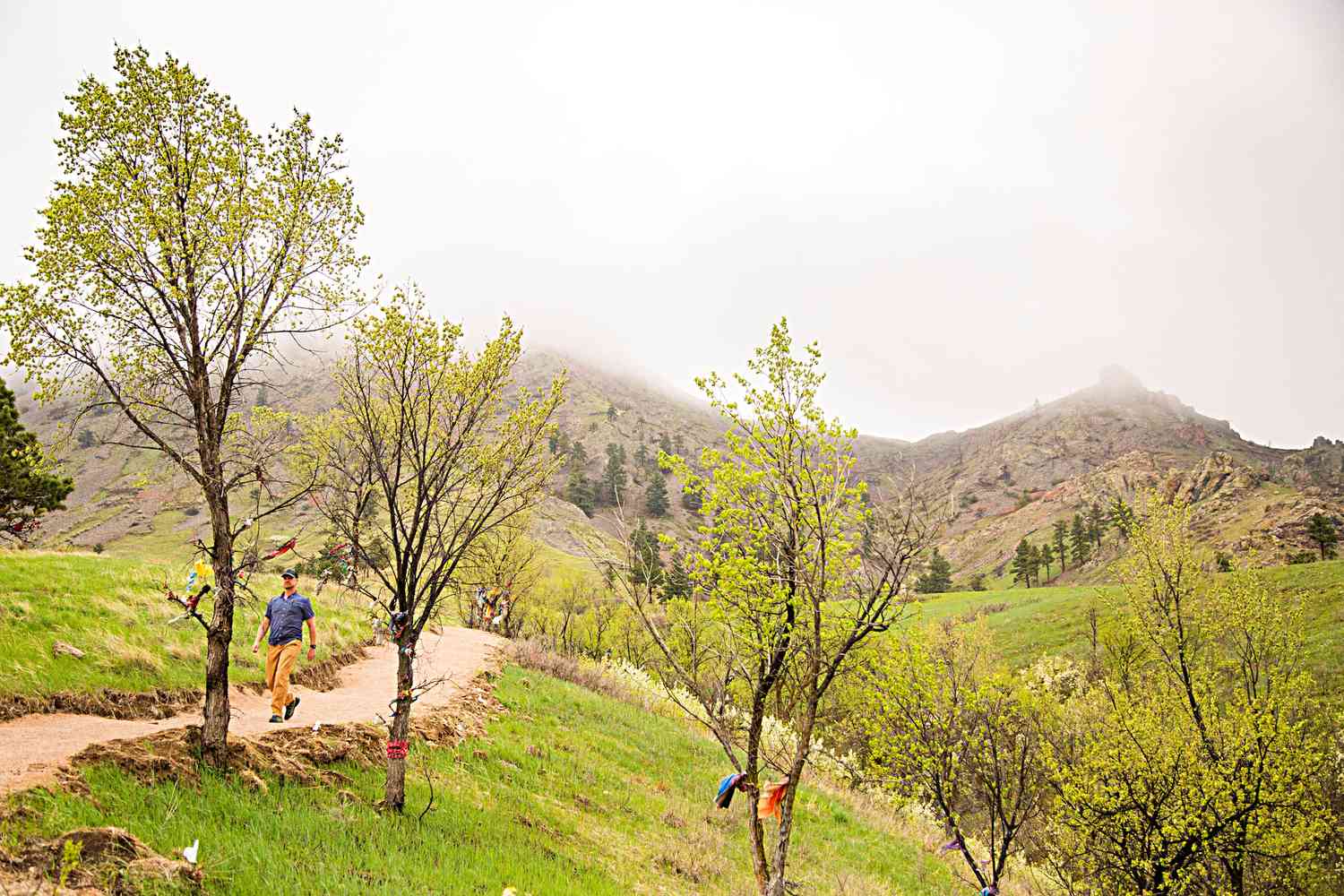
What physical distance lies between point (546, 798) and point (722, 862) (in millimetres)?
3739

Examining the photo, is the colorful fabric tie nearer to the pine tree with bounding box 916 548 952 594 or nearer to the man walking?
the man walking

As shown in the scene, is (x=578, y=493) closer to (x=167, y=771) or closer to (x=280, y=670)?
(x=280, y=670)

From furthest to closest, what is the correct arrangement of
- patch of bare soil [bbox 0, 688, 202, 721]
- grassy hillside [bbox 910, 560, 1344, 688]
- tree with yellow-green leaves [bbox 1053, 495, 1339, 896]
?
grassy hillside [bbox 910, 560, 1344, 688] → tree with yellow-green leaves [bbox 1053, 495, 1339, 896] → patch of bare soil [bbox 0, 688, 202, 721]

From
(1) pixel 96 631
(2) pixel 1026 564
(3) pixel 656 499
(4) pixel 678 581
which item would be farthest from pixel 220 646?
(3) pixel 656 499

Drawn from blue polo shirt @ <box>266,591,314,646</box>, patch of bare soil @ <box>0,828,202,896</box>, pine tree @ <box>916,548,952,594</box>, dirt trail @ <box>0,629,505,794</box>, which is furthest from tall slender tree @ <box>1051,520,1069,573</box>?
patch of bare soil @ <box>0,828,202,896</box>

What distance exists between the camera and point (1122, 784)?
1466 centimetres

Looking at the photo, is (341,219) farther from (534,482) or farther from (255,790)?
(255,790)

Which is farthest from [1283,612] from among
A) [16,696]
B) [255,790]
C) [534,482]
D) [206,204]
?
[16,696]

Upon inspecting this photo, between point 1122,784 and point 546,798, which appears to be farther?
point 1122,784

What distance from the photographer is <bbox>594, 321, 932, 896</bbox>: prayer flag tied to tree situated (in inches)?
295

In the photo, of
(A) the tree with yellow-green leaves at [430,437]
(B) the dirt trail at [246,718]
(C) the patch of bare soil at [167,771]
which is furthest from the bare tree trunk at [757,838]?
(C) the patch of bare soil at [167,771]

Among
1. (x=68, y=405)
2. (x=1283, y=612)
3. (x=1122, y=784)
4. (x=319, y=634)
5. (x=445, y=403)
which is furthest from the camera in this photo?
(x=1283, y=612)

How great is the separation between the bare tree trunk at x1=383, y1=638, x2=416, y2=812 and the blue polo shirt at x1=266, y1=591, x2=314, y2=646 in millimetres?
3750

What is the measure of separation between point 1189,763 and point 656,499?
154 metres
